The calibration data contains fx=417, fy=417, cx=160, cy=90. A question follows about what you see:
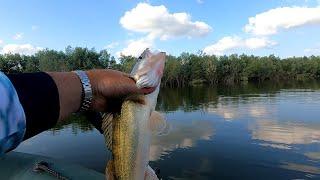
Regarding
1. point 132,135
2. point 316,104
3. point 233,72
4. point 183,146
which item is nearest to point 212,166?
point 183,146

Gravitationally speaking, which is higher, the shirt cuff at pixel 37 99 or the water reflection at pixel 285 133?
the shirt cuff at pixel 37 99

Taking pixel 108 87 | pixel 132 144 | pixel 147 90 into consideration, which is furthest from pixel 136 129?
pixel 108 87

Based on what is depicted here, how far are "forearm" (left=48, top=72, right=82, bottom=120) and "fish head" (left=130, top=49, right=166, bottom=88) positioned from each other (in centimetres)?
34

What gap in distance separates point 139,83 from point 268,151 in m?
18.9

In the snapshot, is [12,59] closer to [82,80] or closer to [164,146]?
[164,146]

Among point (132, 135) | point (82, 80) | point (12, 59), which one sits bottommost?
point (132, 135)

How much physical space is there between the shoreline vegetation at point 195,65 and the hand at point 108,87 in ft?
185

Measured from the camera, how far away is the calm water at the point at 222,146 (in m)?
16.8

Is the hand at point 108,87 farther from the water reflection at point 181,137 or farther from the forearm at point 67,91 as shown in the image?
the water reflection at point 181,137

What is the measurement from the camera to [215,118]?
98.6ft

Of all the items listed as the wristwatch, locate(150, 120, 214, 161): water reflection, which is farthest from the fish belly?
locate(150, 120, 214, 161): water reflection

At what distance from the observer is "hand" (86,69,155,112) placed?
163 cm

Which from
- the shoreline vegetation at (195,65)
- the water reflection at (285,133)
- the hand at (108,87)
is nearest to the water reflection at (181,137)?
the water reflection at (285,133)

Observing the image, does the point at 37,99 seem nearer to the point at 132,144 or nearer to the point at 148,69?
the point at 148,69
